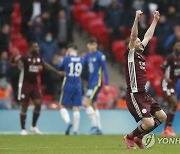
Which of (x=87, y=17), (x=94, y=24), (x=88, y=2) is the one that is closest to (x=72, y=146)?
(x=94, y=24)

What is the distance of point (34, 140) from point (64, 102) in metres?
3.41

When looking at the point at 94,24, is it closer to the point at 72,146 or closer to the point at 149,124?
the point at 72,146

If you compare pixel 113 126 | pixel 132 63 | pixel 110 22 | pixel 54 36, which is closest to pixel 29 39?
pixel 54 36

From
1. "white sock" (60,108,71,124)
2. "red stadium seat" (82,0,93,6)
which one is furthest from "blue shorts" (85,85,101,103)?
"red stadium seat" (82,0,93,6)

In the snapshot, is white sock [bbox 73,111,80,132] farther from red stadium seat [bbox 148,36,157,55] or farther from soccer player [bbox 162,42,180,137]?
red stadium seat [bbox 148,36,157,55]

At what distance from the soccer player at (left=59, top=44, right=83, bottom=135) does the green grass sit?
8.18 ft

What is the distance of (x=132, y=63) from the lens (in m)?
15.2

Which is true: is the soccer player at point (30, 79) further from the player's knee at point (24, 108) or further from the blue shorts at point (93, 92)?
the blue shorts at point (93, 92)

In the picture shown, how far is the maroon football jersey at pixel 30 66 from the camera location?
21.8 meters

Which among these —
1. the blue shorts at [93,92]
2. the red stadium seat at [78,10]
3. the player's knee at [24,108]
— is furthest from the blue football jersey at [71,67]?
the red stadium seat at [78,10]

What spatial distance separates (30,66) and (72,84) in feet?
4.10

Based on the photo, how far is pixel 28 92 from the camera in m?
21.9

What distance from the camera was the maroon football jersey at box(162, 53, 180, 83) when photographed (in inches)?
818

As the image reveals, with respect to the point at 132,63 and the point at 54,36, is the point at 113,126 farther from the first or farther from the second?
the point at 132,63
